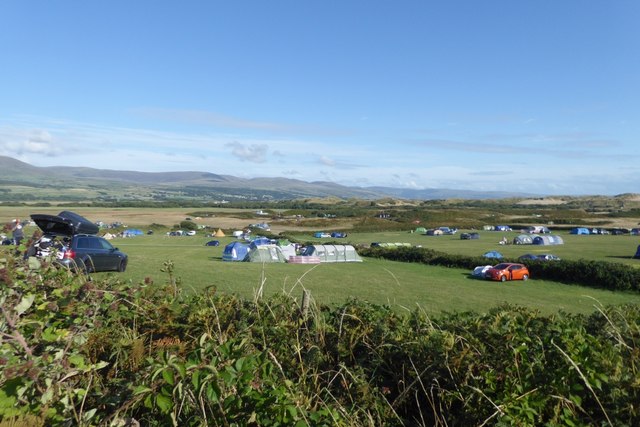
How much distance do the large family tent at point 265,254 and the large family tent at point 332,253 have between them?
8.33 ft

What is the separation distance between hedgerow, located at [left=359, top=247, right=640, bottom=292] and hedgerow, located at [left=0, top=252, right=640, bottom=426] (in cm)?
2618

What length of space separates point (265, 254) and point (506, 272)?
16.7 meters

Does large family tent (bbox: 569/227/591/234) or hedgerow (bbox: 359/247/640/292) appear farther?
large family tent (bbox: 569/227/591/234)

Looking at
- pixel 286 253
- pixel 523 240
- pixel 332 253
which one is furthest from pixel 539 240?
pixel 286 253

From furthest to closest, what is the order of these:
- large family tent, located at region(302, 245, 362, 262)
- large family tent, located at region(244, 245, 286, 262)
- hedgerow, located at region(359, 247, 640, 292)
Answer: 1. large family tent, located at region(302, 245, 362, 262)
2. large family tent, located at region(244, 245, 286, 262)
3. hedgerow, located at region(359, 247, 640, 292)

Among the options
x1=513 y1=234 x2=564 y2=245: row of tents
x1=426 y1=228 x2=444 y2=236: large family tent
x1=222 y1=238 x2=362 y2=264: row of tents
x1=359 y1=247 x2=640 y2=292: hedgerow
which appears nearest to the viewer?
x1=359 y1=247 x2=640 y2=292: hedgerow

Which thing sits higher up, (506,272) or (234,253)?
(506,272)

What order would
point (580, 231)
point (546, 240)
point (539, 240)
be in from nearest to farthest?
1. point (546, 240)
2. point (539, 240)
3. point (580, 231)

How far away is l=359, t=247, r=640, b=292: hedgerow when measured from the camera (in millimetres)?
26672

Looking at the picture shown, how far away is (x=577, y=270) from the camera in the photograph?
2912 centimetres

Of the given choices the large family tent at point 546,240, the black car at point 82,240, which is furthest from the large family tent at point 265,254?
the large family tent at point 546,240

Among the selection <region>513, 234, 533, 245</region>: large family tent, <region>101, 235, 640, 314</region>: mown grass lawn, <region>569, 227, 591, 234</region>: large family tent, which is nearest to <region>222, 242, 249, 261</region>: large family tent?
<region>101, 235, 640, 314</region>: mown grass lawn

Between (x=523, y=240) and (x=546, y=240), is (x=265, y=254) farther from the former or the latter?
(x=546, y=240)

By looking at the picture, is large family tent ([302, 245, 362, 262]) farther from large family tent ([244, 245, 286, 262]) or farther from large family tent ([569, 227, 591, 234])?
large family tent ([569, 227, 591, 234])
